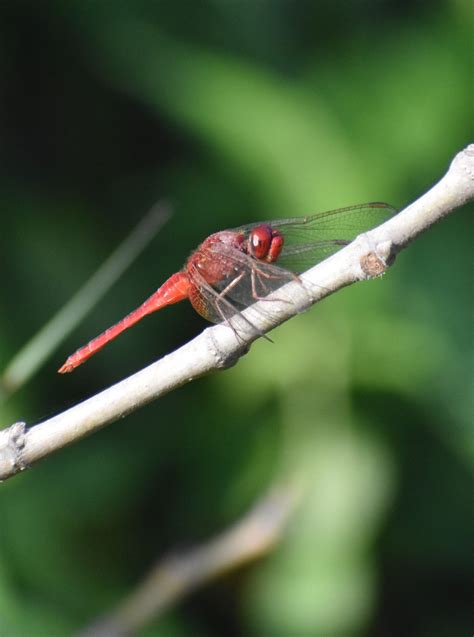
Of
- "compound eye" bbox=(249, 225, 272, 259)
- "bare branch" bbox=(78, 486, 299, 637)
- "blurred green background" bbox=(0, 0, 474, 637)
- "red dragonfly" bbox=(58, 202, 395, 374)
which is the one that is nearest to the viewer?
"red dragonfly" bbox=(58, 202, 395, 374)

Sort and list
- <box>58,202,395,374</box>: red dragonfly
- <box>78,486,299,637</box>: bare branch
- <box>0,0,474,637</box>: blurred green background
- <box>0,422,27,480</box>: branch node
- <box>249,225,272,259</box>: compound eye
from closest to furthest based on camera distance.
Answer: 1. <box>0,422,27,480</box>: branch node
2. <box>58,202,395,374</box>: red dragonfly
3. <box>249,225,272,259</box>: compound eye
4. <box>78,486,299,637</box>: bare branch
5. <box>0,0,474,637</box>: blurred green background

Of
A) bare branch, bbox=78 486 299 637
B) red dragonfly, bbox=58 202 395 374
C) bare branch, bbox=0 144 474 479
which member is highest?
red dragonfly, bbox=58 202 395 374

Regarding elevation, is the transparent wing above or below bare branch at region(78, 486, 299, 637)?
above

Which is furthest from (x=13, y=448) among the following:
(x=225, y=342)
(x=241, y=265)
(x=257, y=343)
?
(x=257, y=343)

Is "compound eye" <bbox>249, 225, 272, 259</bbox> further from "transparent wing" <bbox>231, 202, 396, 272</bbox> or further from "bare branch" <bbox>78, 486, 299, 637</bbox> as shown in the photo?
"bare branch" <bbox>78, 486, 299, 637</bbox>

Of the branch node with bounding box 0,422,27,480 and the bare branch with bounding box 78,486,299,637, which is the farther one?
the bare branch with bounding box 78,486,299,637

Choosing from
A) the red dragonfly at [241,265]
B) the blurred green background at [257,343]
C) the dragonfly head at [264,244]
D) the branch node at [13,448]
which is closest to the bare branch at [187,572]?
the blurred green background at [257,343]

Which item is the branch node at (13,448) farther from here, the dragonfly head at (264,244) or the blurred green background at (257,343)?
the blurred green background at (257,343)

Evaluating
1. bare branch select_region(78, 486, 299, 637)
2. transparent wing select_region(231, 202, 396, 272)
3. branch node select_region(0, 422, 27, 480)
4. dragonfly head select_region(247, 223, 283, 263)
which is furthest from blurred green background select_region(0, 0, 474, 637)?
branch node select_region(0, 422, 27, 480)

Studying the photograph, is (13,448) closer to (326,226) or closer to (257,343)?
(326,226)
